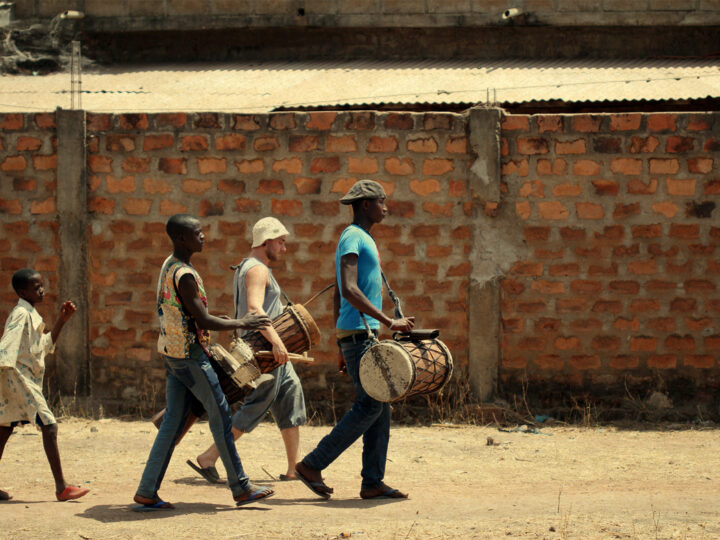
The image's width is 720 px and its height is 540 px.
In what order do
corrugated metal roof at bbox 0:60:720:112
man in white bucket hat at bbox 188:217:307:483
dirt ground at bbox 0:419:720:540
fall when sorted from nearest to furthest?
dirt ground at bbox 0:419:720:540 < man in white bucket hat at bbox 188:217:307:483 < corrugated metal roof at bbox 0:60:720:112

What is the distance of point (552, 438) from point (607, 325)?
106 cm

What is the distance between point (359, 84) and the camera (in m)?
10.4

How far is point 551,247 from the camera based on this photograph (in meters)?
8.16

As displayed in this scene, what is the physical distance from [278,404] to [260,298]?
34.8 inches

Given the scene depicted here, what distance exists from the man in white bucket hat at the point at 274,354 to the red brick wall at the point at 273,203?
6.38ft

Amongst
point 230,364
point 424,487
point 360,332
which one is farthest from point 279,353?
point 424,487

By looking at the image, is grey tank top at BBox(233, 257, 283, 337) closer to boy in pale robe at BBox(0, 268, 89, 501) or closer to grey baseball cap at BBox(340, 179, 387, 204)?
grey baseball cap at BBox(340, 179, 387, 204)

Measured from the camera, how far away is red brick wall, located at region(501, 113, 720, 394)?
808 cm

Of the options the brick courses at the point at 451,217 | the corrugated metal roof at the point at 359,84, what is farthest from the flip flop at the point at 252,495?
the corrugated metal roof at the point at 359,84

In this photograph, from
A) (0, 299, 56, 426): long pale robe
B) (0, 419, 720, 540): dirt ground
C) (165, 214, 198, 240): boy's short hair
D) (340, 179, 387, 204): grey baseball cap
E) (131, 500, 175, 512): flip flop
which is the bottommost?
(0, 419, 720, 540): dirt ground

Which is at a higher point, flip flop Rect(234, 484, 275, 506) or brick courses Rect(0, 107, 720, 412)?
brick courses Rect(0, 107, 720, 412)

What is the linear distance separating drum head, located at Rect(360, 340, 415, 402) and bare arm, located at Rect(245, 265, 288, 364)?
1.71 ft

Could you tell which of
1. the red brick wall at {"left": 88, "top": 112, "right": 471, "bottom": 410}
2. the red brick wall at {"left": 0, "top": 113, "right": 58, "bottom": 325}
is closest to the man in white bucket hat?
the red brick wall at {"left": 88, "top": 112, "right": 471, "bottom": 410}

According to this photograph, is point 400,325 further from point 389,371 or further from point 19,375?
point 19,375
